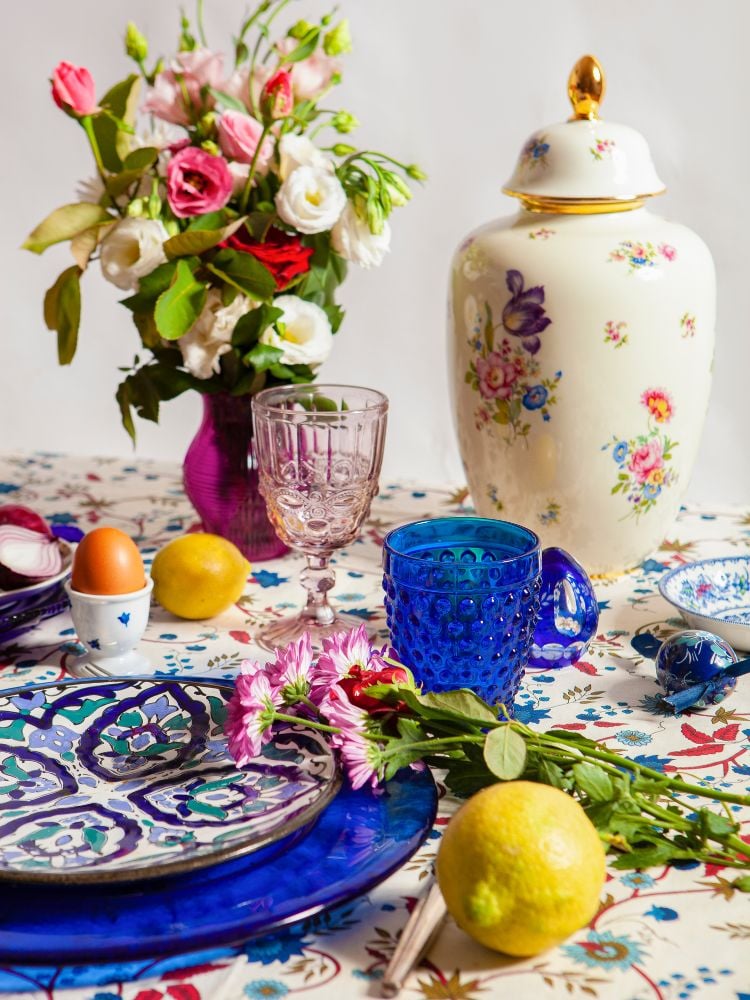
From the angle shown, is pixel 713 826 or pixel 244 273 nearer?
pixel 713 826

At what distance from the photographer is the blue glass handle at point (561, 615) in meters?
0.89

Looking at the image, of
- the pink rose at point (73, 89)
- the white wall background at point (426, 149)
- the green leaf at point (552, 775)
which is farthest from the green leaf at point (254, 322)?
the white wall background at point (426, 149)

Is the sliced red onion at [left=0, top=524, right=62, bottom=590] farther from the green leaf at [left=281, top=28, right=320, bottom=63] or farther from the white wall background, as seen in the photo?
the white wall background

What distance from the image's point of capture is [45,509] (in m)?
1.30

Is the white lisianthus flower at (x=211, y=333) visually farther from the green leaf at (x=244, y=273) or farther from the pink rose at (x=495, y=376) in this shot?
the pink rose at (x=495, y=376)

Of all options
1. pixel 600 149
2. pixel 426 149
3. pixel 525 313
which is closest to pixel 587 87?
pixel 600 149

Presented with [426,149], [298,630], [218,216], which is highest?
[426,149]

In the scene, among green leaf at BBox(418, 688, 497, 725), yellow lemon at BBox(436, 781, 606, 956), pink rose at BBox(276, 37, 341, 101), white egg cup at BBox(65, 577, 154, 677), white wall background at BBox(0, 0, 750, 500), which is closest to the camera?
yellow lemon at BBox(436, 781, 606, 956)

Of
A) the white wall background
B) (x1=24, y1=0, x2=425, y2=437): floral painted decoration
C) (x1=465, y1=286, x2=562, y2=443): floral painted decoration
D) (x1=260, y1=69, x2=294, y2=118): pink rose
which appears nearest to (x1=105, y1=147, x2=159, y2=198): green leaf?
(x1=24, y1=0, x2=425, y2=437): floral painted decoration

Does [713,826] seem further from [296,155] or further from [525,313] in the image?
[296,155]

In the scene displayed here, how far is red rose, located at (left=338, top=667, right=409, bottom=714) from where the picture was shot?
26.2 inches

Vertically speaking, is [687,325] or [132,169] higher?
[132,169]

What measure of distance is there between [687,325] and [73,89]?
567mm

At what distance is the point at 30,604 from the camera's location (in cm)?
91
